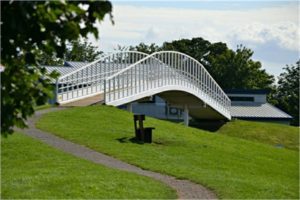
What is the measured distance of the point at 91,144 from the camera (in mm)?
18766

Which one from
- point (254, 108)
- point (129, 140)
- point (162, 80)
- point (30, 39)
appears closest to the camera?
point (30, 39)

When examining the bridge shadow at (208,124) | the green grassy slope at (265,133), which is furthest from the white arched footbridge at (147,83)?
the green grassy slope at (265,133)

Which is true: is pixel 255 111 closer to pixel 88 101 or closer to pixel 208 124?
pixel 208 124

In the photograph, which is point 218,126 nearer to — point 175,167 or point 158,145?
point 158,145

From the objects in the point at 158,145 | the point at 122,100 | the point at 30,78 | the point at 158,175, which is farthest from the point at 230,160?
the point at 30,78

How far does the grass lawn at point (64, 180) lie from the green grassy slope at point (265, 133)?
24.7 meters

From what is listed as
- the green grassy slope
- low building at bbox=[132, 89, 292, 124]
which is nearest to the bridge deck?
the green grassy slope

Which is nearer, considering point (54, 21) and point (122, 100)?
point (54, 21)

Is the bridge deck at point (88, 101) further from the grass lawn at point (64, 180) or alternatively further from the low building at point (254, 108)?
the low building at point (254, 108)

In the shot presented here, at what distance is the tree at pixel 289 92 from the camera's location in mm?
74750

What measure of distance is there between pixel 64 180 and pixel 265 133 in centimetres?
3114

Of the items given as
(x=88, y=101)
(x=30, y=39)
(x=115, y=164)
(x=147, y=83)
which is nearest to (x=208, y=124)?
(x=147, y=83)

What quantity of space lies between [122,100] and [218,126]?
1589 centimetres

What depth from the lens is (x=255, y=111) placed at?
59656mm
